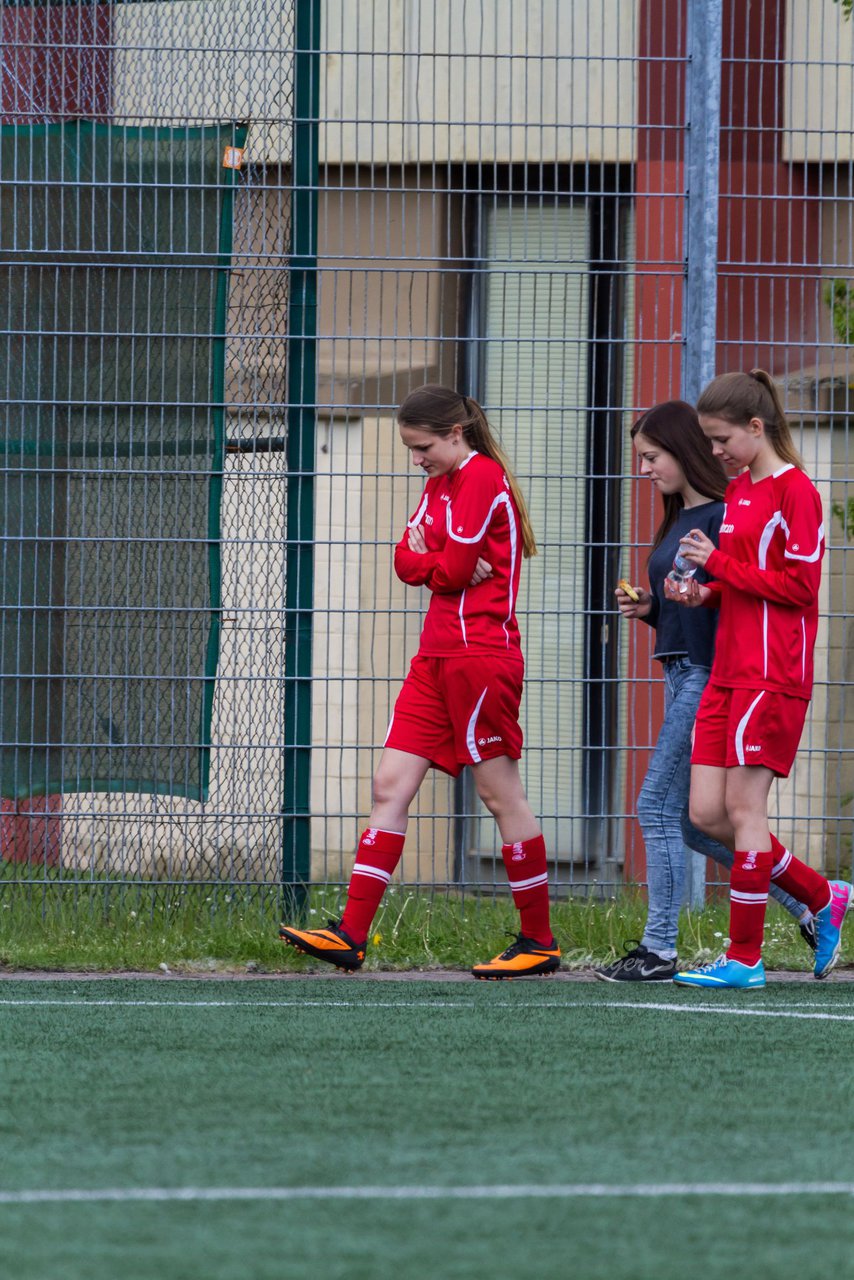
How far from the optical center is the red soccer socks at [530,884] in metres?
→ 5.55

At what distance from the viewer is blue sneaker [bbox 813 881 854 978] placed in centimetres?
543

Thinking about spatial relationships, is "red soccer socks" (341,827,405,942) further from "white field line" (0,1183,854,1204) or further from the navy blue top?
"white field line" (0,1183,854,1204)

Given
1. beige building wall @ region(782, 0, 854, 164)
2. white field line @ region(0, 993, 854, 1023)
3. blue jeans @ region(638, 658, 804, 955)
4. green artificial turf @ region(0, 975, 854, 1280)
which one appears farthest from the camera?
beige building wall @ region(782, 0, 854, 164)

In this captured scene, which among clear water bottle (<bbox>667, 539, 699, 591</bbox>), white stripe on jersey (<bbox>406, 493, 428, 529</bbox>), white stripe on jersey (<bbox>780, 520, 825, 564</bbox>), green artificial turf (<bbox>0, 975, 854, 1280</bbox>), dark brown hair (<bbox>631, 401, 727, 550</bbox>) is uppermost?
dark brown hair (<bbox>631, 401, 727, 550</bbox>)

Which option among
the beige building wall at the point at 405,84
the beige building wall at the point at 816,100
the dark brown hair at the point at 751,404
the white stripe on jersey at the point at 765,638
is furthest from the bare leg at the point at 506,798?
the beige building wall at the point at 816,100

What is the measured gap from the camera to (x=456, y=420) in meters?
5.44

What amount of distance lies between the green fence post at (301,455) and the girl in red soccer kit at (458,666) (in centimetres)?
84

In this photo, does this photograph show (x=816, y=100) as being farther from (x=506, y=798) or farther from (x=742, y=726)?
(x=506, y=798)

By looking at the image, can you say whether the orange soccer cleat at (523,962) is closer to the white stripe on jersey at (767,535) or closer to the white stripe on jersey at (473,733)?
the white stripe on jersey at (473,733)

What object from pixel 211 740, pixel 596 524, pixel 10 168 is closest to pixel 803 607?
pixel 596 524

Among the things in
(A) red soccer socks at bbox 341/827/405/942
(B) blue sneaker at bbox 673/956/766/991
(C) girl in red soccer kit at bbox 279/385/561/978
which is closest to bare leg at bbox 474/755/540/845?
(C) girl in red soccer kit at bbox 279/385/561/978

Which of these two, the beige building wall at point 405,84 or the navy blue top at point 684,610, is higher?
the beige building wall at point 405,84

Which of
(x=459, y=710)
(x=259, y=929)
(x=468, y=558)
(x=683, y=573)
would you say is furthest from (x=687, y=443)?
(x=259, y=929)

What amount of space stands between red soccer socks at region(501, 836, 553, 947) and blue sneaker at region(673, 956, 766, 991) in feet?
1.75
